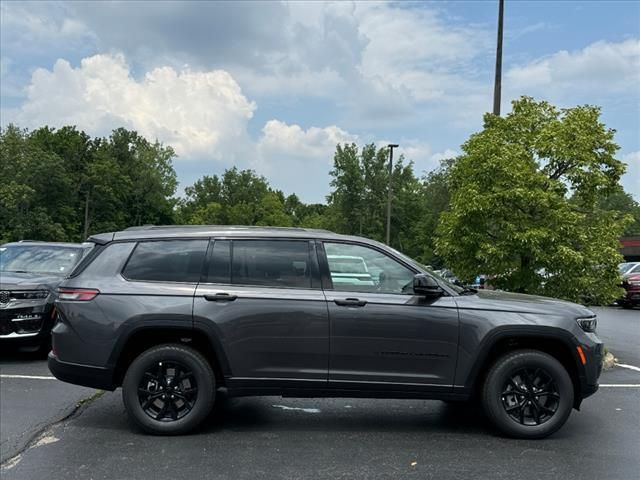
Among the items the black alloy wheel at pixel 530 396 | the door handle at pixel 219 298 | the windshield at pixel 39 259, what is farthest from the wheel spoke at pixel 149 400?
the windshield at pixel 39 259

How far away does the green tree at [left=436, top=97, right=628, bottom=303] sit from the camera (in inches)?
346

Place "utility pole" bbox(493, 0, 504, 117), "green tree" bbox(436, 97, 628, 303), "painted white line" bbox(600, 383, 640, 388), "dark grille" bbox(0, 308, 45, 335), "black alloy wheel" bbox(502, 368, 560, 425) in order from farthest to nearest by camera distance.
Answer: "utility pole" bbox(493, 0, 504, 117) → "green tree" bbox(436, 97, 628, 303) → "dark grille" bbox(0, 308, 45, 335) → "painted white line" bbox(600, 383, 640, 388) → "black alloy wheel" bbox(502, 368, 560, 425)

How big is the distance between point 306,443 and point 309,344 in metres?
0.83

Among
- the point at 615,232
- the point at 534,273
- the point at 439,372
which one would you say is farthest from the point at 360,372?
the point at 615,232

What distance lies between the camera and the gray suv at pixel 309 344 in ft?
16.8

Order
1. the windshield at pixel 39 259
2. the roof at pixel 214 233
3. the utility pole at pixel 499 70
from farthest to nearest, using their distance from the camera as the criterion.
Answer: the utility pole at pixel 499 70
the windshield at pixel 39 259
the roof at pixel 214 233

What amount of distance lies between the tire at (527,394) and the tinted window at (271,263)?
1.83 meters

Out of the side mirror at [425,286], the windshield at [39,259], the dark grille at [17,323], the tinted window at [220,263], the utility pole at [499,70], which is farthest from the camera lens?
the utility pole at [499,70]

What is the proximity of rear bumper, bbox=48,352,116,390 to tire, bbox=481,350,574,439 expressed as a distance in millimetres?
3276

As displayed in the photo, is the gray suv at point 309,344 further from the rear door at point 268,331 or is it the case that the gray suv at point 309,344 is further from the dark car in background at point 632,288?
the dark car in background at point 632,288

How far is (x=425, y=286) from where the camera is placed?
506 cm

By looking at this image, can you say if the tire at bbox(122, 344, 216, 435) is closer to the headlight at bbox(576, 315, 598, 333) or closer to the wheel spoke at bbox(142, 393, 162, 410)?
the wheel spoke at bbox(142, 393, 162, 410)

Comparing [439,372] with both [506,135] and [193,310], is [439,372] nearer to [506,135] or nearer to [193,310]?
[193,310]

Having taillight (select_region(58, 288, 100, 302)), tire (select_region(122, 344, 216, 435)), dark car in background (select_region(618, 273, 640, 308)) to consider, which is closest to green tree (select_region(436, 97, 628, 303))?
tire (select_region(122, 344, 216, 435))
